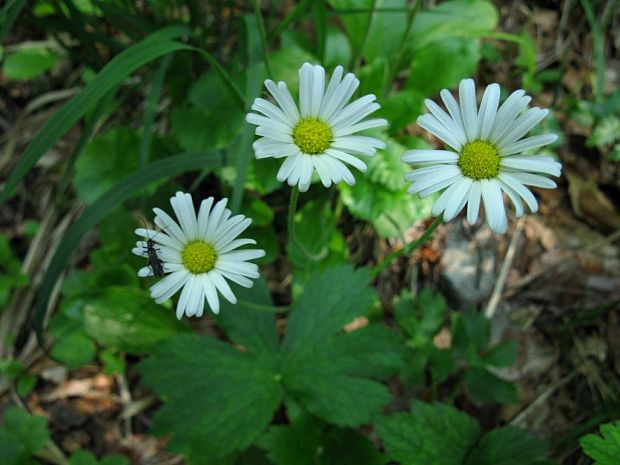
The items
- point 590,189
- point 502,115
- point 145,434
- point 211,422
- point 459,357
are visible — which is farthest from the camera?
point 590,189

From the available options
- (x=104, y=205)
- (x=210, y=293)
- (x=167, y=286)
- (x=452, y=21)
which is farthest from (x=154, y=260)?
(x=452, y=21)

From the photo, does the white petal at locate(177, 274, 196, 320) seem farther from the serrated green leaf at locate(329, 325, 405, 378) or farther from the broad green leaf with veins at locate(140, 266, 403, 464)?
the serrated green leaf at locate(329, 325, 405, 378)

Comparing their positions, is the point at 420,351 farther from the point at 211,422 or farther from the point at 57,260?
the point at 57,260

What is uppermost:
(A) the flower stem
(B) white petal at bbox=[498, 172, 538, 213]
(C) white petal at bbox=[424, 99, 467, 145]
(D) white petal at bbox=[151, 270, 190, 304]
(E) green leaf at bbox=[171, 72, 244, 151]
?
(E) green leaf at bbox=[171, 72, 244, 151]

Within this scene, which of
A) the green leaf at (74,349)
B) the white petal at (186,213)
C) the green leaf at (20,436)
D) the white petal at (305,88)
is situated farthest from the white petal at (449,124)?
the green leaf at (20,436)

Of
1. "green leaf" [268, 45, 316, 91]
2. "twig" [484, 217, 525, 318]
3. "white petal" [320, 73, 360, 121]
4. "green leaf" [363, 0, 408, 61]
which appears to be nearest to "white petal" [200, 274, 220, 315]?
"white petal" [320, 73, 360, 121]

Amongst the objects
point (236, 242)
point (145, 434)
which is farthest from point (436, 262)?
point (145, 434)

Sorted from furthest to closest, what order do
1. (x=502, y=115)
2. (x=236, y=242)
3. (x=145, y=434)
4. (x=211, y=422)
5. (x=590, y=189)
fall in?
(x=590, y=189) < (x=145, y=434) < (x=211, y=422) < (x=236, y=242) < (x=502, y=115)
